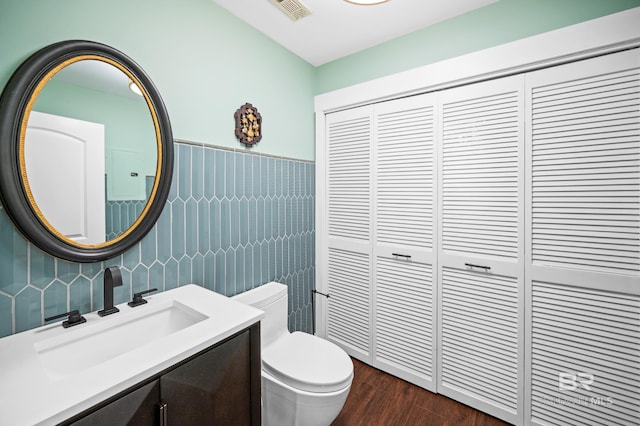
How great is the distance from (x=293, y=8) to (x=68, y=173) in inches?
56.8

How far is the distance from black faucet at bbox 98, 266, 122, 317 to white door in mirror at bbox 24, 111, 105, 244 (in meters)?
0.16

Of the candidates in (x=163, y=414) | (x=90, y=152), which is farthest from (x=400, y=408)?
(x=90, y=152)

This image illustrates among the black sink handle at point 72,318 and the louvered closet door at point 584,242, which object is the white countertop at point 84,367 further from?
the louvered closet door at point 584,242

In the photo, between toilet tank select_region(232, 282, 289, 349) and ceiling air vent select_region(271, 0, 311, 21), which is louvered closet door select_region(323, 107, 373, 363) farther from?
ceiling air vent select_region(271, 0, 311, 21)

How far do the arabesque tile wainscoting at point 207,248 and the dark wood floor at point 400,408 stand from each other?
69 centimetres

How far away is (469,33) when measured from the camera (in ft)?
5.61

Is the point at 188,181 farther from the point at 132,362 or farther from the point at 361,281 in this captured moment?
the point at 361,281

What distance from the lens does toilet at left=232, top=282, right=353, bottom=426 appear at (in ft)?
4.40

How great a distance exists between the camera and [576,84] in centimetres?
143

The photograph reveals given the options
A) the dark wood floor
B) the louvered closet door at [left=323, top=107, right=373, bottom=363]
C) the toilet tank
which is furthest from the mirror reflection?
the dark wood floor

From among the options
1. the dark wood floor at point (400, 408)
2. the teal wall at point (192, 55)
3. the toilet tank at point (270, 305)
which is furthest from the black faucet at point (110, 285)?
the dark wood floor at point (400, 408)

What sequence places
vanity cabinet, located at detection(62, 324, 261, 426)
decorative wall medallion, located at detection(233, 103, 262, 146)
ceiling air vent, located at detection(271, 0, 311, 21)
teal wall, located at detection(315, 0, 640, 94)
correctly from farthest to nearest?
decorative wall medallion, located at detection(233, 103, 262, 146) < ceiling air vent, located at detection(271, 0, 311, 21) < teal wall, located at detection(315, 0, 640, 94) < vanity cabinet, located at detection(62, 324, 261, 426)

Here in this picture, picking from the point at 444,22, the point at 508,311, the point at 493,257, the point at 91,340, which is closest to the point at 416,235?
the point at 493,257

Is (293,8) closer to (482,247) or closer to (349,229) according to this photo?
(349,229)
